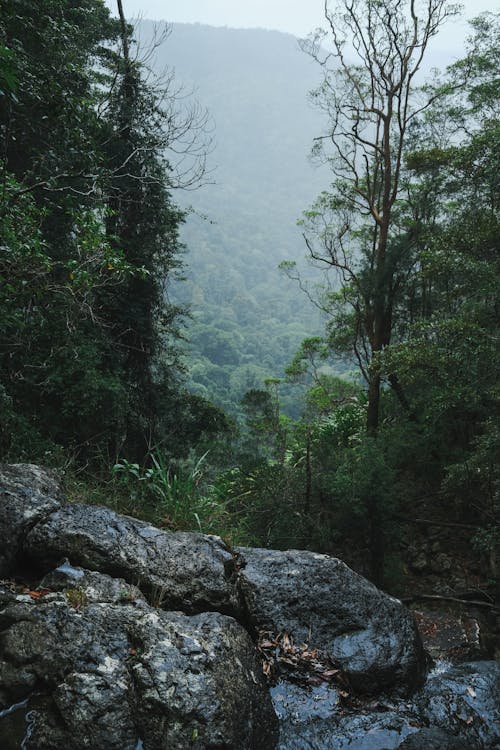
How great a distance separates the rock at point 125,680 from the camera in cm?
226

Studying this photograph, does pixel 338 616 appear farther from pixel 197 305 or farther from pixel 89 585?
pixel 197 305

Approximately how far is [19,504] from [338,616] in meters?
2.15

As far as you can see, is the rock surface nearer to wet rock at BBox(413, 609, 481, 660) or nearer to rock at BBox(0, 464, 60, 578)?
rock at BBox(0, 464, 60, 578)

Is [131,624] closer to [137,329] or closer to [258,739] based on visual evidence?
[258,739]

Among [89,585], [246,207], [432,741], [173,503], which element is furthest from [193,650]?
[246,207]

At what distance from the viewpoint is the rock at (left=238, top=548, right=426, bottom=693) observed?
3.09 m

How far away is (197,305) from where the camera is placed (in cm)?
870

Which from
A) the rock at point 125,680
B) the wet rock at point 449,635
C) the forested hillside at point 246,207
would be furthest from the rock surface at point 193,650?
the forested hillside at point 246,207

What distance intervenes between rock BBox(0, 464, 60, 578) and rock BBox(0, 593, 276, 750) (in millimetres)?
407

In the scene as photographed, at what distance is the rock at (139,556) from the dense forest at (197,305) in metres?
0.99

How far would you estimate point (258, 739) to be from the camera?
253cm

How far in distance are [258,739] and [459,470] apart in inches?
178

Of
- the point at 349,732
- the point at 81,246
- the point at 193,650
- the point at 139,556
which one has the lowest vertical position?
the point at 349,732

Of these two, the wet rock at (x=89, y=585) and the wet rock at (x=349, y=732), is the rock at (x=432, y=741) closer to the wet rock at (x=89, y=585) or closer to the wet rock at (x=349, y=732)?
the wet rock at (x=349, y=732)
